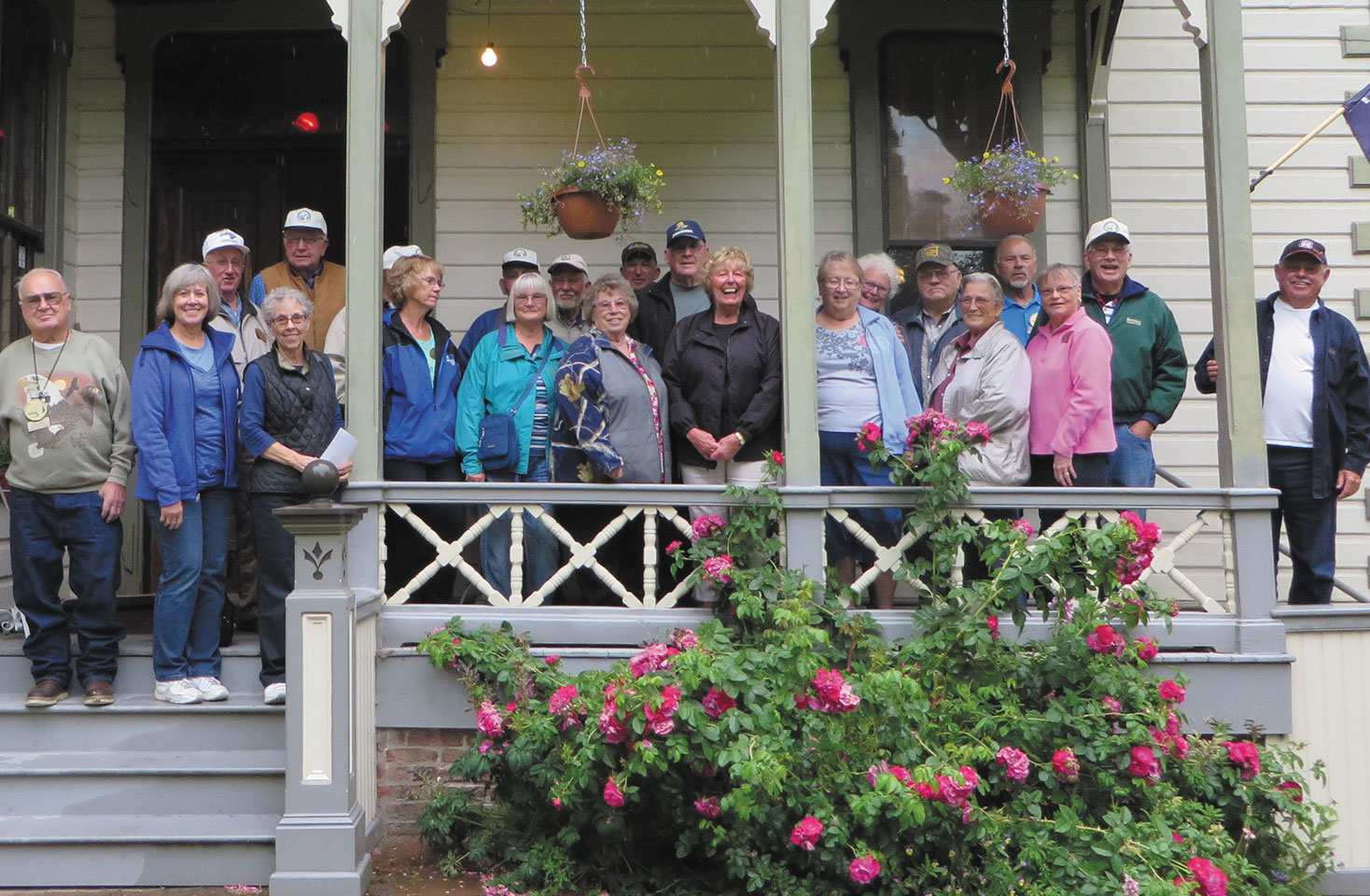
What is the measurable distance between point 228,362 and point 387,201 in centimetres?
262

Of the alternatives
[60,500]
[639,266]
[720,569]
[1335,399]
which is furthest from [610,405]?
[1335,399]

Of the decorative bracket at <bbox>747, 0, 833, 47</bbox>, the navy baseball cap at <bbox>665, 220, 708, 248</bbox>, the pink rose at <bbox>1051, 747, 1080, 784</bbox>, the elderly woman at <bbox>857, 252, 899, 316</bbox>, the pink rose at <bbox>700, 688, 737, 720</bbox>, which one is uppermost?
the decorative bracket at <bbox>747, 0, 833, 47</bbox>

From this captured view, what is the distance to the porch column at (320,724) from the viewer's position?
444cm

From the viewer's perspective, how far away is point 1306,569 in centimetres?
561

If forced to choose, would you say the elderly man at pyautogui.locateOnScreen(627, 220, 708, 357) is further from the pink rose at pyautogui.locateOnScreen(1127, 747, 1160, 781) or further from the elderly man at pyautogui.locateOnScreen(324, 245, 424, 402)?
the pink rose at pyautogui.locateOnScreen(1127, 747, 1160, 781)

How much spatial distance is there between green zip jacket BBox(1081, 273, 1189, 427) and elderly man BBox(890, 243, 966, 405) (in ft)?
2.61

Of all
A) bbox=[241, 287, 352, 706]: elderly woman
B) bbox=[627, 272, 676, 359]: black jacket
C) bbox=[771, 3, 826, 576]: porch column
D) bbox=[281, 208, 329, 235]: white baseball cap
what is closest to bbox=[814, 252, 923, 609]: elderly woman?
bbox=[771, 3, 826, 576]: porch column

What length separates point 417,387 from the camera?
5.50 m

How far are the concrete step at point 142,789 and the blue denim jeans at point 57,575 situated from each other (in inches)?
17.7

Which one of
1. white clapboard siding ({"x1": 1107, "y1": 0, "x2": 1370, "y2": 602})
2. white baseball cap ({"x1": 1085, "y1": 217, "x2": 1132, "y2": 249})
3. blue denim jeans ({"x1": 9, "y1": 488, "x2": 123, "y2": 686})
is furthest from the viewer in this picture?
white clapboard siding ({"x1": 1107, "y1": 0, "x2": 1370, "y2": 602})

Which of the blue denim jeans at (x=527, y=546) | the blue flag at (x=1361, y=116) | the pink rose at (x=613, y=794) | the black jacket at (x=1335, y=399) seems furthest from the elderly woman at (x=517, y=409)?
the blue flag at (x=1361, y=116)

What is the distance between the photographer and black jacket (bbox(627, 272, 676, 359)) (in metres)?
6.10

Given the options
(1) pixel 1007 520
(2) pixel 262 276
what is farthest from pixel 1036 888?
(2) pixel 262 276

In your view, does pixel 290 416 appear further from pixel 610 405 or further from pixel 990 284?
pixel 990 284
